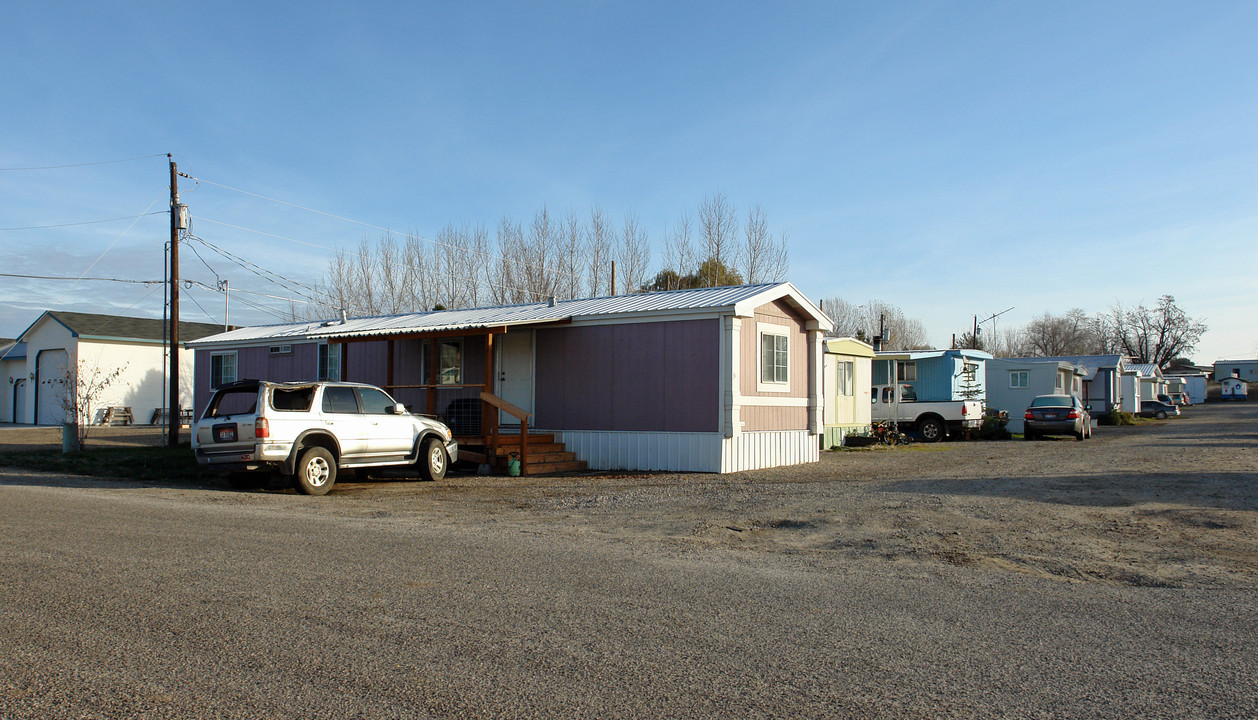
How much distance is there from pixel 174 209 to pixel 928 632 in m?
21.6

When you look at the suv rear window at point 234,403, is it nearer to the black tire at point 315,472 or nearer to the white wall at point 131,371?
the black tire at point 315,472

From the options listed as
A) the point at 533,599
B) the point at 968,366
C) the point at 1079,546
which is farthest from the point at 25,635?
the point at 968,366

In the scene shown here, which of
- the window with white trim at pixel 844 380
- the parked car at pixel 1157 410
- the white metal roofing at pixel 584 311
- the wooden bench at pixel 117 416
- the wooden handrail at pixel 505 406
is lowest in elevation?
the parked car at pixel 1157 410

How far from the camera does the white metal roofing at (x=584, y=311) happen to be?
Result: 16.0m

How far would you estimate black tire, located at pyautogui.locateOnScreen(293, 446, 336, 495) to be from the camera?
12.7 meters

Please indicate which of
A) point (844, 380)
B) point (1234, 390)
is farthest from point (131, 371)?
point (1234, 390)

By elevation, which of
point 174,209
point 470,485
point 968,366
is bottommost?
point 470,485

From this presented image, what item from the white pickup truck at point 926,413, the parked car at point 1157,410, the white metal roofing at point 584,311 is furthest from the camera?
the parked car at point 1157,410

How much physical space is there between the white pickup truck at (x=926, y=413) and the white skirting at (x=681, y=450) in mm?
9998

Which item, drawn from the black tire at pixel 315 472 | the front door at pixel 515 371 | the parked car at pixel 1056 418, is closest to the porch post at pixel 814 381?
the front door at pixel 515 371

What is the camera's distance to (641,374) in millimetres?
16312

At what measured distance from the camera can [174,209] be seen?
21.2m

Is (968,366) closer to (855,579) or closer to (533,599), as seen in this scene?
(855,579)

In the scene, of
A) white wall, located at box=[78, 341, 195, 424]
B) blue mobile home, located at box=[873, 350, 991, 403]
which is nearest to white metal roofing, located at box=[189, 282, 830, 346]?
blue mobile home, located at box=[873, 350, 991, 403]
